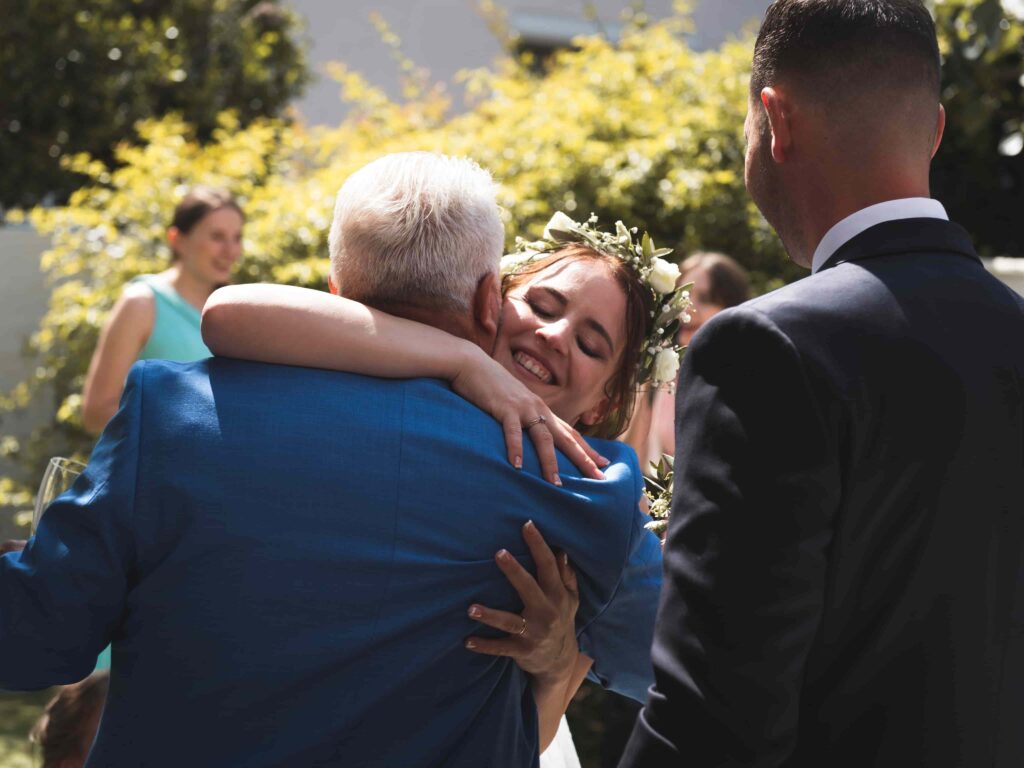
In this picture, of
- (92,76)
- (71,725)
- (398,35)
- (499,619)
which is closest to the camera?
(499,619)

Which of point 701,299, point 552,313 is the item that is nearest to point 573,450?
point 552,313

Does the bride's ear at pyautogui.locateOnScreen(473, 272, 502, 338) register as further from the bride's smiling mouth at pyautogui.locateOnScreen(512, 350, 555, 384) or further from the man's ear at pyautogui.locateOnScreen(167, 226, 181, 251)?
the man's ear at pyautogui.locateOnScreen(167, 226, 181, 251)

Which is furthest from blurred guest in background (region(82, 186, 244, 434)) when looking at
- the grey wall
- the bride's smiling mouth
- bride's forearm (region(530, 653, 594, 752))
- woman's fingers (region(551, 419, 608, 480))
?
the grey wall

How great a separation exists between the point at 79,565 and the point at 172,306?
403cm

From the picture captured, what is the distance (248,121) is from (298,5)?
256cm

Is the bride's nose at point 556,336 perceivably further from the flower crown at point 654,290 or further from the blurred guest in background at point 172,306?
the blurred guest in background at point 172,306

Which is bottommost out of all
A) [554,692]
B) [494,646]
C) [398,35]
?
[398,35]

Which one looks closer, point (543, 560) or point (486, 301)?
point (543, 560)

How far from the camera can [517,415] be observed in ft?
6.51

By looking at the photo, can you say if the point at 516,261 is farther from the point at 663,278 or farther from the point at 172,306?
the point at 172,306

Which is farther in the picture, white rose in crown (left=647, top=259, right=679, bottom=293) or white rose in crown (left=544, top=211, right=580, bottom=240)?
A: white rose in crown (left=544, top=211, right=580, bottom=240)

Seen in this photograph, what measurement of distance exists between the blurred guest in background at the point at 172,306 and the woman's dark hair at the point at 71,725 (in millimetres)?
2045

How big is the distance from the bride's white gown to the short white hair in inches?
48.2

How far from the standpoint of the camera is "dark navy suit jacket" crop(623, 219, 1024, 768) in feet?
5.47
